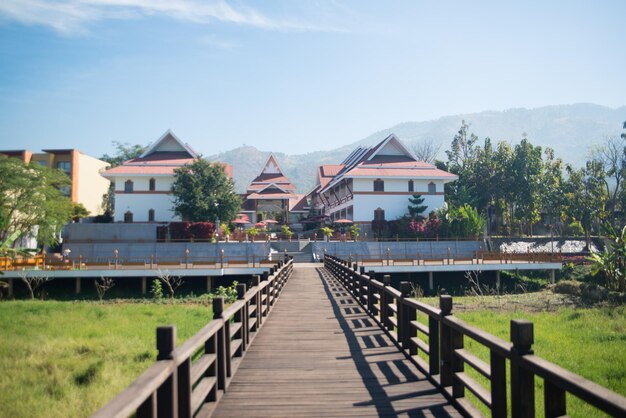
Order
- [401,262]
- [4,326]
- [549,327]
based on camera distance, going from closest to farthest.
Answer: [549,327] < [4,326] < [401,262]

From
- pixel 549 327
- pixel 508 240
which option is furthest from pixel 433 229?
pixel 549 327

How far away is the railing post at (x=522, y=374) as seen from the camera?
3.39 m

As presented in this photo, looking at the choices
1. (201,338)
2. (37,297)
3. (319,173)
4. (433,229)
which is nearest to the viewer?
(201,338)

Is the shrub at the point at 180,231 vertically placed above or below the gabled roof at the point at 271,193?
below

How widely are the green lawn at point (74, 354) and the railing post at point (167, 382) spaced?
6.04 metres

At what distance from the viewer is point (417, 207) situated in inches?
1705

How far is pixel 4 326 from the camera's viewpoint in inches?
630

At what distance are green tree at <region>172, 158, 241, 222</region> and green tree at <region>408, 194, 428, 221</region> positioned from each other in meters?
15.4

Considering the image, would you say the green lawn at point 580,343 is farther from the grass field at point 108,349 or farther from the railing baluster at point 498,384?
the railing baluster at point 498,384

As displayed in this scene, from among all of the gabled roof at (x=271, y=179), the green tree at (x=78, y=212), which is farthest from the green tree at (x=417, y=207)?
the green tree at (x=78, y=212)

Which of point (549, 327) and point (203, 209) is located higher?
point (203, 209)

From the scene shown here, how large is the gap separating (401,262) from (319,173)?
104ft

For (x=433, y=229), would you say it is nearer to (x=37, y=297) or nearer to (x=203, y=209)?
(x=203, y=209)

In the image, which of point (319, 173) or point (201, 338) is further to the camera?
point (319, 173)
